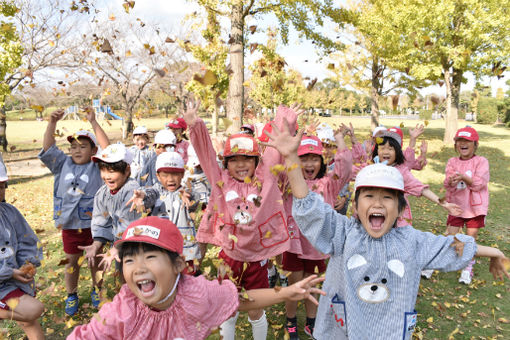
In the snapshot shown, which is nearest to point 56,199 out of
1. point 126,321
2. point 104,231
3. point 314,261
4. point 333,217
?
point 104,231

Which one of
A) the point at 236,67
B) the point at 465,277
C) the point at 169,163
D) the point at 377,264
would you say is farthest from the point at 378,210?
the point at 236,67

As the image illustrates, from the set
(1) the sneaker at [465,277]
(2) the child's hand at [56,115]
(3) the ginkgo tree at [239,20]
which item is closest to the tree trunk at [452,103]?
(3) the ginkgo tree at [239,20]

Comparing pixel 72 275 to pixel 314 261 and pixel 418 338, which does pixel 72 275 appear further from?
pixel 418 338

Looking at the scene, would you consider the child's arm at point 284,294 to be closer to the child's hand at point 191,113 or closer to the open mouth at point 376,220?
the open mouth at point 376,220

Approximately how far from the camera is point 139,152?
616 cm

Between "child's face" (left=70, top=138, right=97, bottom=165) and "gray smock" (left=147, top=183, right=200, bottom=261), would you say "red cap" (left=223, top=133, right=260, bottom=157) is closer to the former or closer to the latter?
"gray smock" (left=147, top=183, right=200, bottom=261)

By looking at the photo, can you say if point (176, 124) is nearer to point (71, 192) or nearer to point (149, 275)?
point (71, 192)

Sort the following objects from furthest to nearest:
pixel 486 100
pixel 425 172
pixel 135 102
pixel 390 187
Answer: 1. pixel 486 100
2. pixel 135 102
3. pixel 425 172
4. pixel 390 187

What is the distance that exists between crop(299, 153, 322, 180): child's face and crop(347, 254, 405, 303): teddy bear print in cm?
168

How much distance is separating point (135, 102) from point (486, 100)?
1727 inches

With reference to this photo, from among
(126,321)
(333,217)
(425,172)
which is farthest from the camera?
(425,172)

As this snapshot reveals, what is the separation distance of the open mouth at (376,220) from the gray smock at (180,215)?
2.25 m

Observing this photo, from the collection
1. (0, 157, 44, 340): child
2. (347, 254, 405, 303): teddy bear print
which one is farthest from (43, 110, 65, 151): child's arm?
(347, 254, 405, 303): teddy bear print

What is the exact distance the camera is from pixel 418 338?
3.71m
